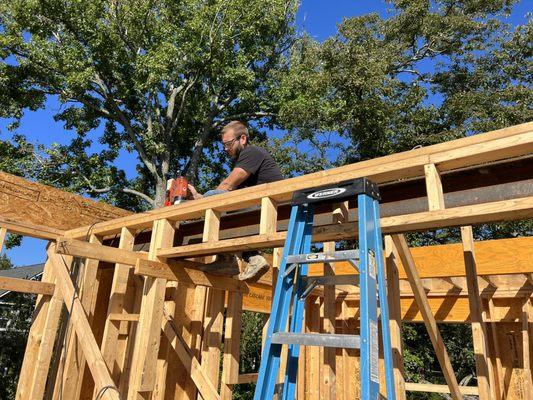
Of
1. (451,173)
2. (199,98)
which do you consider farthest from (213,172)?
(451,173)

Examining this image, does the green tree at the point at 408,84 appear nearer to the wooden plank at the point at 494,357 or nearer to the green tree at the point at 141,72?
the green tree at the point at 141,72

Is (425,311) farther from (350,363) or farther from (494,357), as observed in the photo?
(350,363)

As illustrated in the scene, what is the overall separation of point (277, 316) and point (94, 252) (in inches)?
72.6

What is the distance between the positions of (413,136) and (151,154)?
9753 millimetres

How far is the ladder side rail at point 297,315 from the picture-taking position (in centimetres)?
228

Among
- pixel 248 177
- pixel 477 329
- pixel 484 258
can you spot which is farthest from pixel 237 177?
pixel 484 258

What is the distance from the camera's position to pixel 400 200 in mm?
2902

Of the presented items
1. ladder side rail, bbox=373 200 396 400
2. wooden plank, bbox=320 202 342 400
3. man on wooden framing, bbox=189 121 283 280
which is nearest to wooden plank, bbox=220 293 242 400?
man on wooden framing, bbox=189 121 283 280

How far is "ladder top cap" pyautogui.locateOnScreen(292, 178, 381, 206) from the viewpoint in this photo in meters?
2.29

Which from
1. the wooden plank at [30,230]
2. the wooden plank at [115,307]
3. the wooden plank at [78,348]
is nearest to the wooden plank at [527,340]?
the wooden plank at [115,307]

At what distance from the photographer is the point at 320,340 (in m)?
2.00

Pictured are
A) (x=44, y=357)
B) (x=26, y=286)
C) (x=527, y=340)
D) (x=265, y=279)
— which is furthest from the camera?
(x=265, y=279)

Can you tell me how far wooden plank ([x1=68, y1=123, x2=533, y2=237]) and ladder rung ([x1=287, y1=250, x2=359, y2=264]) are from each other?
59 centimetres

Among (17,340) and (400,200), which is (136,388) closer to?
(400,200)
